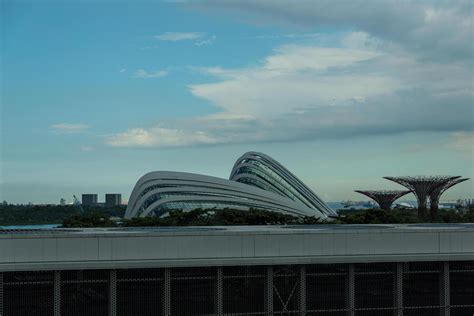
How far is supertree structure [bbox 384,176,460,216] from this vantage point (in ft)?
195

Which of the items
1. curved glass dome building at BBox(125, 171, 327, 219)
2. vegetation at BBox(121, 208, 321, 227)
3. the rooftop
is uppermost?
curved glass dome building at BBox(125, 171, 327, 219)

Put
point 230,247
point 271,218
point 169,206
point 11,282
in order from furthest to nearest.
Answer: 1. point 169,206
2. point 271,218
3. point 230,247
4. point 11,282

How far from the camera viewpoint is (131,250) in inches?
712

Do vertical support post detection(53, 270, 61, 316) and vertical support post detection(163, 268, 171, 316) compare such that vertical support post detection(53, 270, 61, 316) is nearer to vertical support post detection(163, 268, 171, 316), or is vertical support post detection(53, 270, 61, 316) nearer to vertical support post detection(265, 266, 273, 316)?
vertical support post detection(163, 268, 171, 316)

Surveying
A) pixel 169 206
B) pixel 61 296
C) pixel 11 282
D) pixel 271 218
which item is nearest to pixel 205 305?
pixel 61 296

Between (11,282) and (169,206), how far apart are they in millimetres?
43174

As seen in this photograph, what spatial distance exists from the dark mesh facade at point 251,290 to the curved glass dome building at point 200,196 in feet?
130

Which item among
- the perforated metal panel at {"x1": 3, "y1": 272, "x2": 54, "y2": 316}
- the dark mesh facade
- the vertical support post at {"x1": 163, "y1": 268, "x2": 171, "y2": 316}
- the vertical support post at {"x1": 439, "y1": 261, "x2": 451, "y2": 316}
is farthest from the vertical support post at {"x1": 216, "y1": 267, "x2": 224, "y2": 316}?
the vertical support post at {"x1": 439, "y1": 261, "x2": 451, "y2": 316}

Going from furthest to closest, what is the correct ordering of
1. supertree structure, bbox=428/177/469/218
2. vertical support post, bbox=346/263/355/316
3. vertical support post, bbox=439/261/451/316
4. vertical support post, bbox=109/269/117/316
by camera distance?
supertree structure, bbox=428/177/469/218, vertical support post, bbox=439/261/451/316, vertical support post, bbox=346/263/355/316, vertical support post, bbox=109/269/117/316

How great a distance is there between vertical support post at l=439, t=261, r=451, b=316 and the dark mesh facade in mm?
31

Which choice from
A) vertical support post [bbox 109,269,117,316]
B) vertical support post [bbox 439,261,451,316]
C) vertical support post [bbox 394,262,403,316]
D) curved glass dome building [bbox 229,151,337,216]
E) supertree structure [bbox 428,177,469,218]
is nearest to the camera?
vertical support post [bbox 109,269,117,316]

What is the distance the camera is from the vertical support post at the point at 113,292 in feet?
58.9

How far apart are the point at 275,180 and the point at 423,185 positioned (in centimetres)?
1698

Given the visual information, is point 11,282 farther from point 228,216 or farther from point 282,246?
point 228,216
